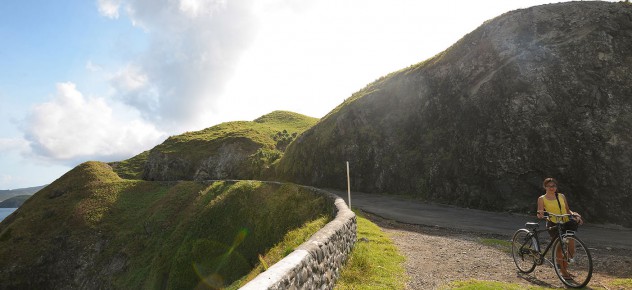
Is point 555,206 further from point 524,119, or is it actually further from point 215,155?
point 215,155

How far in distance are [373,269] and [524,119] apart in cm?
2332

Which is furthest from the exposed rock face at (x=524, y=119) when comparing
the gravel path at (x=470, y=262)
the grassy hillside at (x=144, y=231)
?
the grassy hillside at (x=144, y=231)

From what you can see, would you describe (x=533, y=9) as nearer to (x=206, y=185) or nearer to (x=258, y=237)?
(x=258, y=237)

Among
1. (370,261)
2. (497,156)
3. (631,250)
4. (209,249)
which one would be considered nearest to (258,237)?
(209,249)

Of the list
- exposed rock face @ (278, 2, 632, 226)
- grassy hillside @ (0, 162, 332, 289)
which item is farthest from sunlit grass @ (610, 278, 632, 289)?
exposed rock face @ (278, 2, 632, 226)

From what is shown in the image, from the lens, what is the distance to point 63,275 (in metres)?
45.0

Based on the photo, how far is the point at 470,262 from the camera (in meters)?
12.2

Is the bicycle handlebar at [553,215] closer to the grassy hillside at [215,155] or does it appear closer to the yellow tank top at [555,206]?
the yellow tank top at [555,206]

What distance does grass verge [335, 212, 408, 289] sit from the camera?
31.0 ft

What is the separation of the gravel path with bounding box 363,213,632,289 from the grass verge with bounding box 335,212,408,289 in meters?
0.38

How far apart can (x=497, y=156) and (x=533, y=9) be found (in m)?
15.1

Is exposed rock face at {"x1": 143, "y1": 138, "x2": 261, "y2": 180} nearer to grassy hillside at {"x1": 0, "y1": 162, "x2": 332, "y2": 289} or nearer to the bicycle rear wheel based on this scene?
grassy hillside at {"x1": 0, "y1": 162, "x2": 332, "y2": 289}

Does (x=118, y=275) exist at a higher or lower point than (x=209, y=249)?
lower

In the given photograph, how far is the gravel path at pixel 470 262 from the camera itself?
32.4 feet
